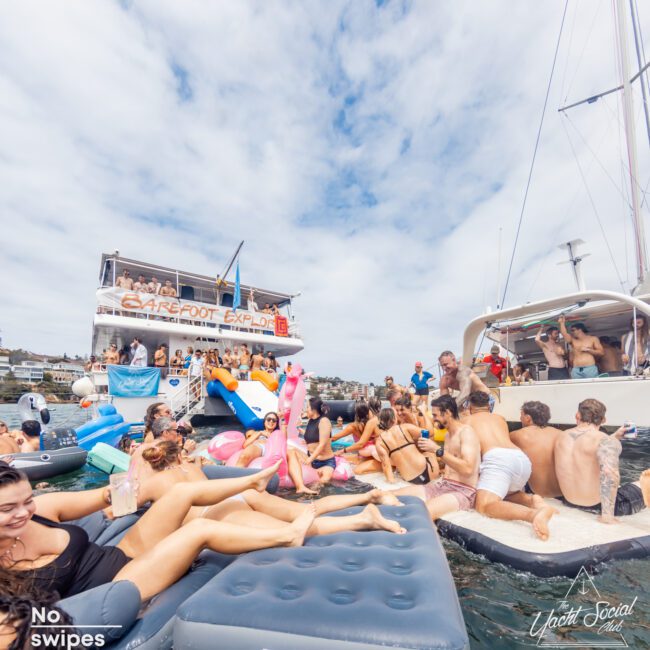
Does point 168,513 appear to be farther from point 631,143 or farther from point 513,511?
point 631,143

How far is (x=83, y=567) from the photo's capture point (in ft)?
7.02

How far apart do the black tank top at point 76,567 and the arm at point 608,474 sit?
4.20 meters

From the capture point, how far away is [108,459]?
7.06m

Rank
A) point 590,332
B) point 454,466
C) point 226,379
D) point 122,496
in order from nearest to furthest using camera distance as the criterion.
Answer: point 122,496 < point 454,466 < point 590,332 < point 226,379

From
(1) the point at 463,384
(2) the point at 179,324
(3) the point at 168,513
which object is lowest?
(3) the point at 168,513

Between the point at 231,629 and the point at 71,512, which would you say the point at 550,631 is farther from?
the point at 71,512

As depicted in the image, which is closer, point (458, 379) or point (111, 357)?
point (458, 379)

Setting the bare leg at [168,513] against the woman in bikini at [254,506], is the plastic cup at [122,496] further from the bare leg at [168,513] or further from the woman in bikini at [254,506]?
the woman in bikini at [254,506]

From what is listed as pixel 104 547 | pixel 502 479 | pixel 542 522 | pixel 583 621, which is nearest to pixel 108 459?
pixel 104 547

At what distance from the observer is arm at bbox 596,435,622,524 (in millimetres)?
3592

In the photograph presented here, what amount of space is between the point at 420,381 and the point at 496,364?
2505 mm

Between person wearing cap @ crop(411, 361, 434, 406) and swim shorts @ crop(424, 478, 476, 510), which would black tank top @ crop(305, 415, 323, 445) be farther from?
person wearing cap @ crop(411, 361, 434, 406)

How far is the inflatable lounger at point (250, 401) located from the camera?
1134cm

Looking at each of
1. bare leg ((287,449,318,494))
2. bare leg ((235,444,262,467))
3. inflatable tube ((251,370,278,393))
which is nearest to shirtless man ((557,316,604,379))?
bare leg ((287,449,318,494))
